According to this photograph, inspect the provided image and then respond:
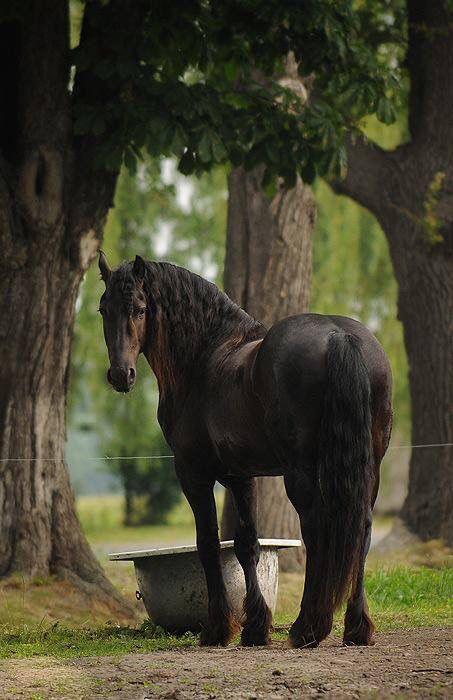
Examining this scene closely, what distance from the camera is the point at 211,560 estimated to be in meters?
7.55

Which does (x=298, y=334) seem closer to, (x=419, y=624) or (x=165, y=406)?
(x=165, y=406)

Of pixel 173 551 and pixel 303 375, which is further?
pixel 173 551

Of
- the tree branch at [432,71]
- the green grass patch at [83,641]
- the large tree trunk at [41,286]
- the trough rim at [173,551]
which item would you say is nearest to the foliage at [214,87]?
the large tree trunk at [41,286]

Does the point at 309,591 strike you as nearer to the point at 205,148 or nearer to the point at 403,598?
the point at 403,598

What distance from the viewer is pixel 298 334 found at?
6516 millimetres

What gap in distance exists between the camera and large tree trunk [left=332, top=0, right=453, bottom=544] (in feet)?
42.6

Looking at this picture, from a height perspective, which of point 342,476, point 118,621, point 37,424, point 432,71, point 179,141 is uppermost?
point 432,71

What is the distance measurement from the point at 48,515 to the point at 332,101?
5.63 m

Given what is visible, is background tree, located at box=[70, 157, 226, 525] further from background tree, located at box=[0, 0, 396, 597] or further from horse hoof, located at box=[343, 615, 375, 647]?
→ horse hoof, located at box=[343, 615, 375, 647]

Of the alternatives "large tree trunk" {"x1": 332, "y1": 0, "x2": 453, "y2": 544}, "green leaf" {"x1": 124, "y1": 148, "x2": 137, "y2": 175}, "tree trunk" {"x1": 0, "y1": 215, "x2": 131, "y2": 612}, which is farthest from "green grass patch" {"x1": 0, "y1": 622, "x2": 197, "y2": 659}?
"large tree trunk" {"x1": 332, "y1": 0, "x2": 453, "y2": 544}

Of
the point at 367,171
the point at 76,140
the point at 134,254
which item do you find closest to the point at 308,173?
the point at 76,140

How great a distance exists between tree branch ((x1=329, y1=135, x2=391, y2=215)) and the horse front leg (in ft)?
22.8

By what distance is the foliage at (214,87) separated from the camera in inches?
366

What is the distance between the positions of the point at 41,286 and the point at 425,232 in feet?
16.6
